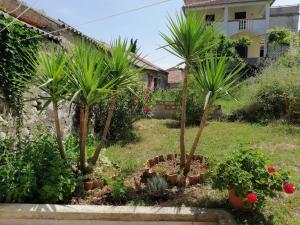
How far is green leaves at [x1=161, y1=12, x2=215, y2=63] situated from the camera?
183 inches

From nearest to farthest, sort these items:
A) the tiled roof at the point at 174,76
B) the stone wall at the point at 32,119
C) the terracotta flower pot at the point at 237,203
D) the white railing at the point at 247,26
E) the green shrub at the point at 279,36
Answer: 1. the terracotta flower pot at the point at 237,203
2. the stone wall at the point at 32,119
3. the green shrub at the point at 279,36
4. the white railing at the point at 247,26
5. the tiled roof at the point at 174,76

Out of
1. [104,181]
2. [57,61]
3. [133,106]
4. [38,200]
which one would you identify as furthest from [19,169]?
[133,106]

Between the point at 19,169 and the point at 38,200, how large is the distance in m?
0.56

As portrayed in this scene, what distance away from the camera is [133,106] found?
9.83 metres

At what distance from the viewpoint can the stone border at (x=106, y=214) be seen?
3.82 meters

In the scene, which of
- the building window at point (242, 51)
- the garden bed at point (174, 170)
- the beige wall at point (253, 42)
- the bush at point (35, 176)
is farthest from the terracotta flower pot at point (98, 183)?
the beige wall at point (253, 42)

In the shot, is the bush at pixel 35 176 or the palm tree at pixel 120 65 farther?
the palm tree at pixel 120 65

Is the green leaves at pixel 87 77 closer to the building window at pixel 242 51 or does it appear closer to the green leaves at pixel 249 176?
the green leaves at pixel 249 176

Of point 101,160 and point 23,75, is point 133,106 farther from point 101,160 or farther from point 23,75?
point 23,75

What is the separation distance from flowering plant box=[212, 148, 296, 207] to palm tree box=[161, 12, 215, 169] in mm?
1914

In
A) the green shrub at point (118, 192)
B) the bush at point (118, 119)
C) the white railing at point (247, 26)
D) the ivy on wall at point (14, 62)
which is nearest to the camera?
the green shrub at point (118, 192)

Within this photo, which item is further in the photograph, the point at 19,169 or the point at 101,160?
the point at 101,160

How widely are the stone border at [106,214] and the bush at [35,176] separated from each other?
21 cm

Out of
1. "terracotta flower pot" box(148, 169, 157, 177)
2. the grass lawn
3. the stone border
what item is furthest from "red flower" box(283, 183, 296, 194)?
"terracotta flower pot" box(148, 169, 157, 177)
